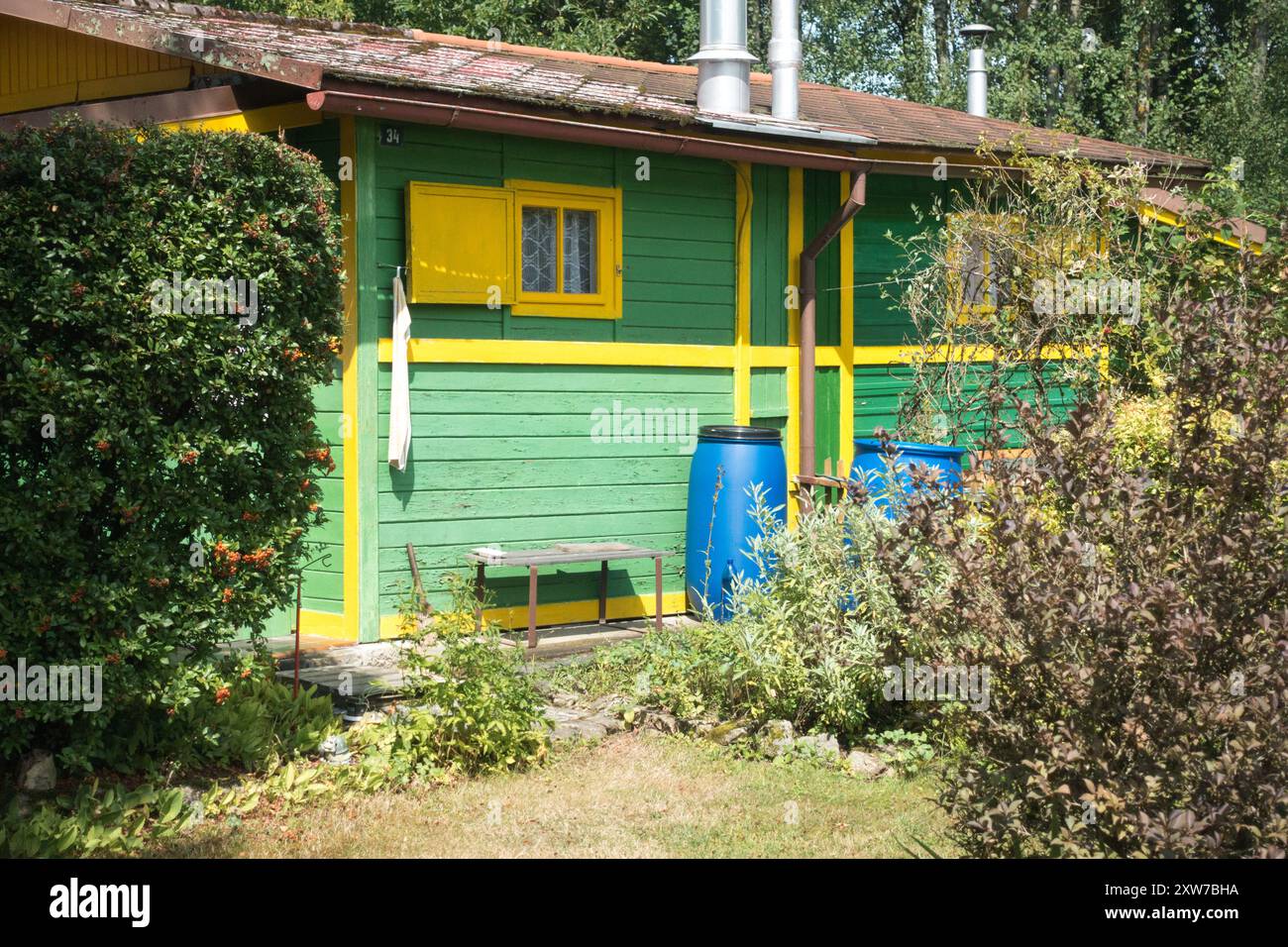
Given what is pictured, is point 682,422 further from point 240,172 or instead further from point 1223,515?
point 1223,515

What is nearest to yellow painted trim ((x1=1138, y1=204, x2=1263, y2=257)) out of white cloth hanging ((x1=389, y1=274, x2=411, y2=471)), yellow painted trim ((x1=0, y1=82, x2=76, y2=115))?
white cloth hanging ((x1=389, y1=274, x2=411, y2=471))

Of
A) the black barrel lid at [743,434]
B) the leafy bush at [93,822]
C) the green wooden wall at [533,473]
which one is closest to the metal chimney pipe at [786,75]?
the green wooden wall at [533,473]

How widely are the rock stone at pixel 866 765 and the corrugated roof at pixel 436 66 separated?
446 centimetres

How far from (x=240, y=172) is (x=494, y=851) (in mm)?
2980

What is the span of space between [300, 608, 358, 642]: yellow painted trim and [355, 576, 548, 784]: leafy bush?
77.0 inches

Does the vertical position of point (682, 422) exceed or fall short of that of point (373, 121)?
it falls short

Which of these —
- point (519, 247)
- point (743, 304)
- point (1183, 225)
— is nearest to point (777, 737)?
point (519, 247)

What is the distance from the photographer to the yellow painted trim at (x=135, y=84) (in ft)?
29.4

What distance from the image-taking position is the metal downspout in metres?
10.7

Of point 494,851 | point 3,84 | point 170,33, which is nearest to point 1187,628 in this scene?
point 494,851

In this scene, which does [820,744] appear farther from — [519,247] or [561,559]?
[519,247]

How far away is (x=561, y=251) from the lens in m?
9.34

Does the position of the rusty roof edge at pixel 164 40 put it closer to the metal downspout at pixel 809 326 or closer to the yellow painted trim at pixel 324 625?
the yellow painted trim at pixel 324 625

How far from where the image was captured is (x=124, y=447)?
530cm
